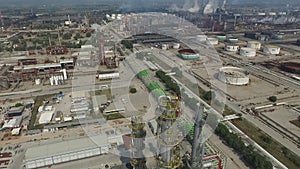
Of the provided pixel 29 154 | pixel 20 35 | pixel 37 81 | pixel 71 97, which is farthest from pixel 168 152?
pixel 20 35

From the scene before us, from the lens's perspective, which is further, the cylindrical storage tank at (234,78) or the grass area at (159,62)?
the grass area at (159,62)

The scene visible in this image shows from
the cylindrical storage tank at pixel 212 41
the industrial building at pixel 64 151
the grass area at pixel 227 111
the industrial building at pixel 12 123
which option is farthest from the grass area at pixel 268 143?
the cylindrical storage tank at pixel 212 41

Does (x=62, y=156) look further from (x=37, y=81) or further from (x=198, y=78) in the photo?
(x=198, y=78)

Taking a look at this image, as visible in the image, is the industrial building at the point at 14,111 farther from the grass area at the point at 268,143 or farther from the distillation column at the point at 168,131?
the grass area at the point at 268,143

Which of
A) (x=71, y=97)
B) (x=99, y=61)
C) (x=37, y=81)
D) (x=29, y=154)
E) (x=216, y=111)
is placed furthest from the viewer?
(x=99, y=61)

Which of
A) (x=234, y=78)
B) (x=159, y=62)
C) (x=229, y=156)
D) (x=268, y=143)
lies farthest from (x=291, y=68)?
(x=229, y=156)

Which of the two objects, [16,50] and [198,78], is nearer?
[198,78]

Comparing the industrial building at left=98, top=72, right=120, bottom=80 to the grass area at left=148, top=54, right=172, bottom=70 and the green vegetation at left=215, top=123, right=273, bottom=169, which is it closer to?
the grass area at left=148, top=54, right=172, bottom=70

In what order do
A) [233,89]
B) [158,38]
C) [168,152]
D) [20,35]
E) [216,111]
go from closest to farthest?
[168,152]
[216,111]
[233,89]
[158,38]
[20,35]
